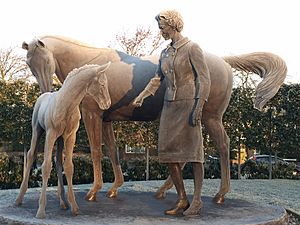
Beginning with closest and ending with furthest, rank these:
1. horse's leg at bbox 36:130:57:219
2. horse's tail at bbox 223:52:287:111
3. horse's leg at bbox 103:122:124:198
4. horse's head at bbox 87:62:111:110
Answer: horse's leg at bbox 36:130:57:219 → horse's head at bbox 87:62:111:110 → horse's tail at bbox 223:52:287:111 → horse's leg at bbox 103:122:124:198

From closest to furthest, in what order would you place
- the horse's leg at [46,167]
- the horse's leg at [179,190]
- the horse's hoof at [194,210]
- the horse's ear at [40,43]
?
the horse's leg at [46,167]
the horse's hoof at [194,210]
the horse's leg at [179,190]
the horse's ear at [40,43]

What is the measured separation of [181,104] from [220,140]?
3.84 feet

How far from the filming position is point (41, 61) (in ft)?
18.3

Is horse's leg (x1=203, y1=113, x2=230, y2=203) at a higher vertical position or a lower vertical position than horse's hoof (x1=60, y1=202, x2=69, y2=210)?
higher

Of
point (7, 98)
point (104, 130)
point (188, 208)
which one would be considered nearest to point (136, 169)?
point (7, 98)

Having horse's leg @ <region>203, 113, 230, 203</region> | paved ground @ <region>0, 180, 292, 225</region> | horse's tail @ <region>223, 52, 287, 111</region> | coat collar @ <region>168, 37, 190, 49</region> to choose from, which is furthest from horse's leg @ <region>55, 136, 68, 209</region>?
horse's tail @ <region>223, 52, 287, 111</region>

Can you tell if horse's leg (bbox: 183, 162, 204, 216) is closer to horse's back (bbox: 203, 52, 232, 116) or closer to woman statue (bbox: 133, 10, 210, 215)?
woman statue (bbox: 133, 10, 210, 215)

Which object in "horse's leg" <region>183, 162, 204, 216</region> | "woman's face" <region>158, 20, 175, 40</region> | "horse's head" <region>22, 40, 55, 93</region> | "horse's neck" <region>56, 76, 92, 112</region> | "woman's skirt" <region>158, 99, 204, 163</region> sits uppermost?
"woman's face" <region>158, 20, 175, 40</region>

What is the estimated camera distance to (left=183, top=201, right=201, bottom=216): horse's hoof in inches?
192

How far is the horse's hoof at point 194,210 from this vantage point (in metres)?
4.88

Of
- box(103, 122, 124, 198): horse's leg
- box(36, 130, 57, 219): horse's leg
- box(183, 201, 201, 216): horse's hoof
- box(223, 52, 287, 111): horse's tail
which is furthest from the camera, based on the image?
box(103, 122, 124, 198): horse's leg

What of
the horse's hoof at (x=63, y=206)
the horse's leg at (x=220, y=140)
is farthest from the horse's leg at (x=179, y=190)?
the horse's hoof at (x=63, y=206)

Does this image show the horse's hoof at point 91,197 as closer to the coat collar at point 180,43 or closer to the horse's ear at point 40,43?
the horse's ear at point 40,43

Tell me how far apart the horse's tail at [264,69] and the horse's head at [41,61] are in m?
2.71
